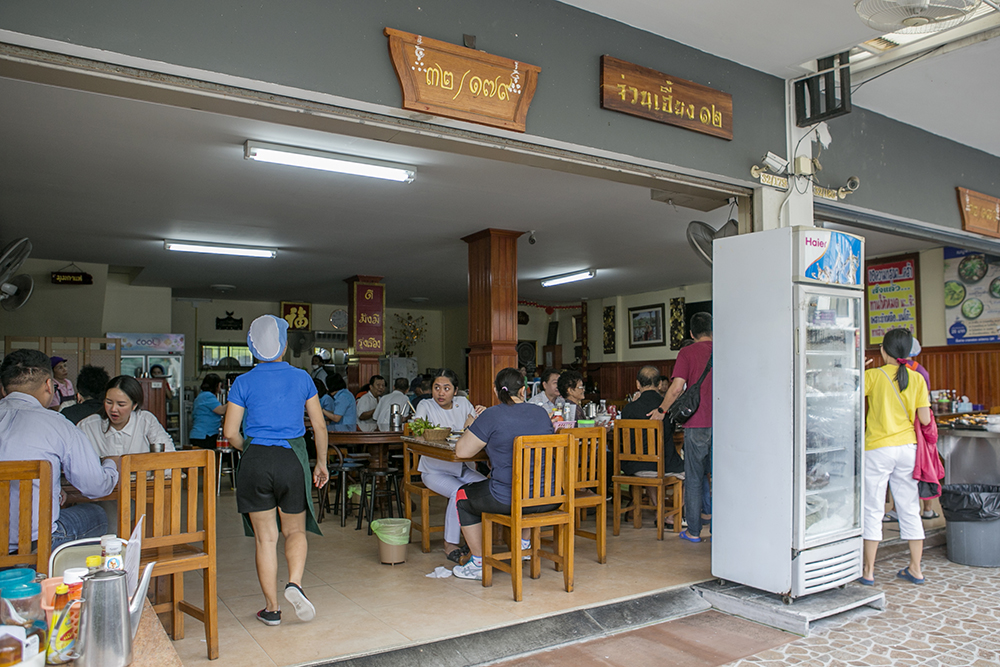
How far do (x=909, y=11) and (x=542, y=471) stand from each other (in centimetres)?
316

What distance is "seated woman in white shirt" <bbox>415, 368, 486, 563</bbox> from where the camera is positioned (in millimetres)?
5168

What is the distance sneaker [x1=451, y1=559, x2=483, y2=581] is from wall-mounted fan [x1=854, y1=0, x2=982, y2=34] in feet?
12.8

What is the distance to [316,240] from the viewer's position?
871 centimetres

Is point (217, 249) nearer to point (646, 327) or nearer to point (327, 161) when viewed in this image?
point (327, 161)

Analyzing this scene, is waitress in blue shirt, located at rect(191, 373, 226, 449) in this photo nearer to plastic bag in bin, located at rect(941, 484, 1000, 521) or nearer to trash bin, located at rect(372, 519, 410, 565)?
trash bin, located at rect(372, 519, 410, 565)

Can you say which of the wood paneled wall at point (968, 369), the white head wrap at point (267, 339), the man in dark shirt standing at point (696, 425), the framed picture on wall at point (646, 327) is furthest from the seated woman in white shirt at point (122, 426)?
the framed picture on wall at point (646, 327)

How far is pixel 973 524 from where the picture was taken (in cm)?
535

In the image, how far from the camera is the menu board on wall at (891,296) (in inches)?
387

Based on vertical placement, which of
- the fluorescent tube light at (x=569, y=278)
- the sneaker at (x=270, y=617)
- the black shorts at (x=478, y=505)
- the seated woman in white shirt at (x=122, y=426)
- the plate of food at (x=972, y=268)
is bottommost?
the sneaker at (x=270, y=617)

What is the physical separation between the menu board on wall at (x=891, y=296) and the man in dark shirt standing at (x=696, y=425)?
551cm

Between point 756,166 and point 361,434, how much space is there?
3980 mm

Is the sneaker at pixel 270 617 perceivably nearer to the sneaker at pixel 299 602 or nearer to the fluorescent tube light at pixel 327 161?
the sneaker at pixel 299 602

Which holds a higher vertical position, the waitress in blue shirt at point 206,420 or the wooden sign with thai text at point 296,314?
the wooden sign with thai text at point 296,314

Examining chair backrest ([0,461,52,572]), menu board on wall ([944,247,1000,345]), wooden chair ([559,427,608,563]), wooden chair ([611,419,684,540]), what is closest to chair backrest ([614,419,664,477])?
wooden chair ([611,419,684,540])
